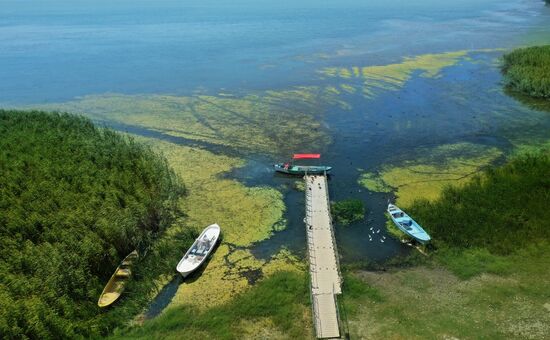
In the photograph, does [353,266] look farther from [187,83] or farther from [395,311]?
[187,83]

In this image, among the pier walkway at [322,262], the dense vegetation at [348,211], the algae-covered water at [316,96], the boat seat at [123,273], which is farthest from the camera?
the algae-covered water at [316,96]

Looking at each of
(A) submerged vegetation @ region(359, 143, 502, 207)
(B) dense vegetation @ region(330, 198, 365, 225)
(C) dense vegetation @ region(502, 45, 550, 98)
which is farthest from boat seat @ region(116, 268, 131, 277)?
(C) dense vegetation @ region(502, 45, 550, 98)

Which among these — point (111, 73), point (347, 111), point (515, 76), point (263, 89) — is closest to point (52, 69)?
point (111, 73)

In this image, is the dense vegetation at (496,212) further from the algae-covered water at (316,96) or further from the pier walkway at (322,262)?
the pier walkway at (322,262)

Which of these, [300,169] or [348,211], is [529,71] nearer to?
[300,169]

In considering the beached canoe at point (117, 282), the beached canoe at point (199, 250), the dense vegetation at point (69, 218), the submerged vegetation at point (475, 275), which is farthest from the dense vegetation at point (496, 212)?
the beached canoe at point (117, 282)

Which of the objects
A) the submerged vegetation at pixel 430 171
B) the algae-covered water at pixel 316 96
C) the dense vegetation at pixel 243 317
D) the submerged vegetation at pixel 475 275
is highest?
the algae-covered water at pixel 316 96

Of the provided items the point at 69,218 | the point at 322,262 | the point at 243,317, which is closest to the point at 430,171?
the point at 322,262
